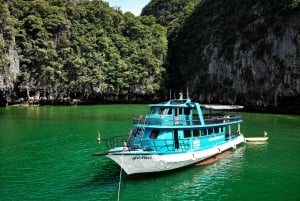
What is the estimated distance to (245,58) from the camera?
71750mm

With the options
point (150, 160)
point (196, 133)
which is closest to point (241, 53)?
point (196, 133)

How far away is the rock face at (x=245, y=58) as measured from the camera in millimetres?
63125

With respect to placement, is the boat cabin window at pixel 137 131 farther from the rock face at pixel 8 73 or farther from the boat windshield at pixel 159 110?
the rock face at pixel 8 73

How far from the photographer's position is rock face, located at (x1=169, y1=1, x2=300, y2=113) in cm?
6312

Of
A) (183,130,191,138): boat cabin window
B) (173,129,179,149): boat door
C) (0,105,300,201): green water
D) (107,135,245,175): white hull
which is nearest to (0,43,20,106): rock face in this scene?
(0,105,300,201): green water

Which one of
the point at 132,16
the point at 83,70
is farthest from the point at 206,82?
the point at 132,16

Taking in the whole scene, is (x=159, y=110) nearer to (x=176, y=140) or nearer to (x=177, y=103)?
(x=177, y=103)

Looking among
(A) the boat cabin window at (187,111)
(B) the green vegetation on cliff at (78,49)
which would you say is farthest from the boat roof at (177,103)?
(B) the green vegetation on cliff at (78,49)

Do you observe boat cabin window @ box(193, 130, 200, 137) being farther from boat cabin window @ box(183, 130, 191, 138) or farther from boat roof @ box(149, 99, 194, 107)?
boat roof @ box(149, 99, 194, 107)

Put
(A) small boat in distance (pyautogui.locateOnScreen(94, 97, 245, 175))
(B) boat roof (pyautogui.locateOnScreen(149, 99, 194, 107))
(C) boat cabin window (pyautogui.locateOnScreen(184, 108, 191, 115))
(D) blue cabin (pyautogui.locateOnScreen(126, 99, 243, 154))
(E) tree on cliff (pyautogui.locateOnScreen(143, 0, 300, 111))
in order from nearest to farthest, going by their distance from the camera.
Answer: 1. (A) small boat in distance (pyautogui.locateOnScreen(94, 97, 245, 175))
2. (D) blue cabin (pyautogui.locateOnScreen(126, 99, 243, 154))
3. (B) boat roof (pyautogui.locateOnScreen(149, 99, 194, 107))
4. (C) boat cabin window (pyautogui.locateOnScreen(184, 108, 191, 115))
5. (E) tree on cliff (pyautogui.locateOnScreen(143, 0, 300, 111))

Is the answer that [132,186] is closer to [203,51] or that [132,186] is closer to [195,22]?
[203,51]

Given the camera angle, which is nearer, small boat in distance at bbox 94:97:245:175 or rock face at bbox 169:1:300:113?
small boat in distance at bbox 94:97:245:175

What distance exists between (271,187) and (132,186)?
26.6 ft

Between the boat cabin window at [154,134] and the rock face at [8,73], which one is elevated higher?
the rock face at [8,73]
